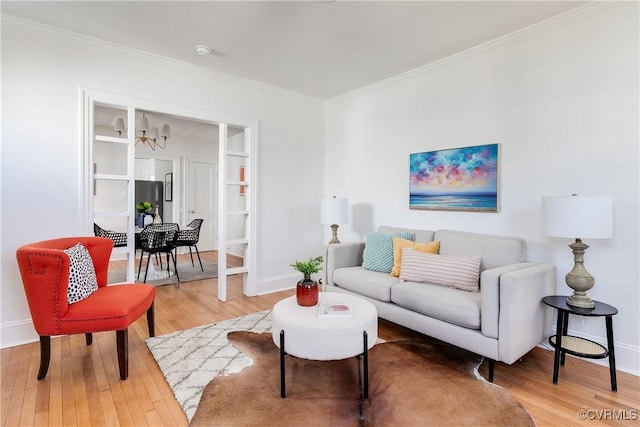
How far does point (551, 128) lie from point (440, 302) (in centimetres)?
169

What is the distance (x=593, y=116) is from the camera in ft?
8.01

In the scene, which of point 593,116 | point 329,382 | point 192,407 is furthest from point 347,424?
point 593,116

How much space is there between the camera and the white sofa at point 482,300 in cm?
206

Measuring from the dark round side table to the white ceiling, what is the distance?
2171mm

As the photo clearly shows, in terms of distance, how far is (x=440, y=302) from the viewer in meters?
2.36

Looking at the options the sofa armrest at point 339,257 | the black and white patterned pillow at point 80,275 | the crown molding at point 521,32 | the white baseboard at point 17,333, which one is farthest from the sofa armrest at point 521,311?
the white baseboard at point 17,333

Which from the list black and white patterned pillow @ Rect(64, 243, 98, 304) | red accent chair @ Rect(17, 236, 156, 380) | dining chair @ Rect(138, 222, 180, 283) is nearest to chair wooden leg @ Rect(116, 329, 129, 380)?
red accent chair @ Rect(17, 236, 156, 380)

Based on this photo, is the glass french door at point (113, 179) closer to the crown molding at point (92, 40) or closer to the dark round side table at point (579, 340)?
the crown molding at point (92, 40)

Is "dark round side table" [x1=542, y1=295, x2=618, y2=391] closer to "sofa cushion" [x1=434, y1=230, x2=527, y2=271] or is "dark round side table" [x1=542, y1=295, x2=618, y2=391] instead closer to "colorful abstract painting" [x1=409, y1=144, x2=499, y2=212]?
"sofa cushion" [x1=434, y1=230, x2=527, y2=271]

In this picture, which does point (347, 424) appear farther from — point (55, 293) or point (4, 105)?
point (4, 105)

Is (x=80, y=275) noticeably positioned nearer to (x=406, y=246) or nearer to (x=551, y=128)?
(x=406, y=246)

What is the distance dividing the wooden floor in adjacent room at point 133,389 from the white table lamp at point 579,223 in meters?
0.54

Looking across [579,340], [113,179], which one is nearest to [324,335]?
[579,340]

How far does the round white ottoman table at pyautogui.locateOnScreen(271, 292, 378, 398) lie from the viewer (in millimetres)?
1887
